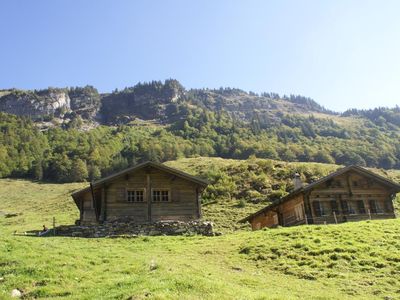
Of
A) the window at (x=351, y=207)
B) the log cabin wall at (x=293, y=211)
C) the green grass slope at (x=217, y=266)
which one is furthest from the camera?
the window at (x=351, y=207)

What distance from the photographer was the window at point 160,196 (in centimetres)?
3903

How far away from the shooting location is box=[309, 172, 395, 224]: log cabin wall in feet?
133

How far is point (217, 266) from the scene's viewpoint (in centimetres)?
2228

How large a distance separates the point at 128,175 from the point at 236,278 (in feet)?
70.5

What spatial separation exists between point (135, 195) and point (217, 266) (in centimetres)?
1790

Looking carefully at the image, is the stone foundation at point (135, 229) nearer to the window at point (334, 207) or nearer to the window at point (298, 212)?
the window at point (298, 212)

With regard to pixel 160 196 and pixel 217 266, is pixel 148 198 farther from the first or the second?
pixel 217 266

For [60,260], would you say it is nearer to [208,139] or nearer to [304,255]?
[304,255]

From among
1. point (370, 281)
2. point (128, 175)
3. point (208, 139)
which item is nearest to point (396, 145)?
point (208, 139)

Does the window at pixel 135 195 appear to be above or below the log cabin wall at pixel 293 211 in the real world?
above

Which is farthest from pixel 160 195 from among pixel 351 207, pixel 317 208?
pixel 351 207

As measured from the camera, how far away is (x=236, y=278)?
19375mm

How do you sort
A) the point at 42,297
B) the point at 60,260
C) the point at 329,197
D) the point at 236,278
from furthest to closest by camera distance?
the point at 329,197 < the point at 60,260 < the point at 236,278 < the point at 42,297

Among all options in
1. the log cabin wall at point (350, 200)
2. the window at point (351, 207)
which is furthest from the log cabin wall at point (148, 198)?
the window at point (351, 207)
